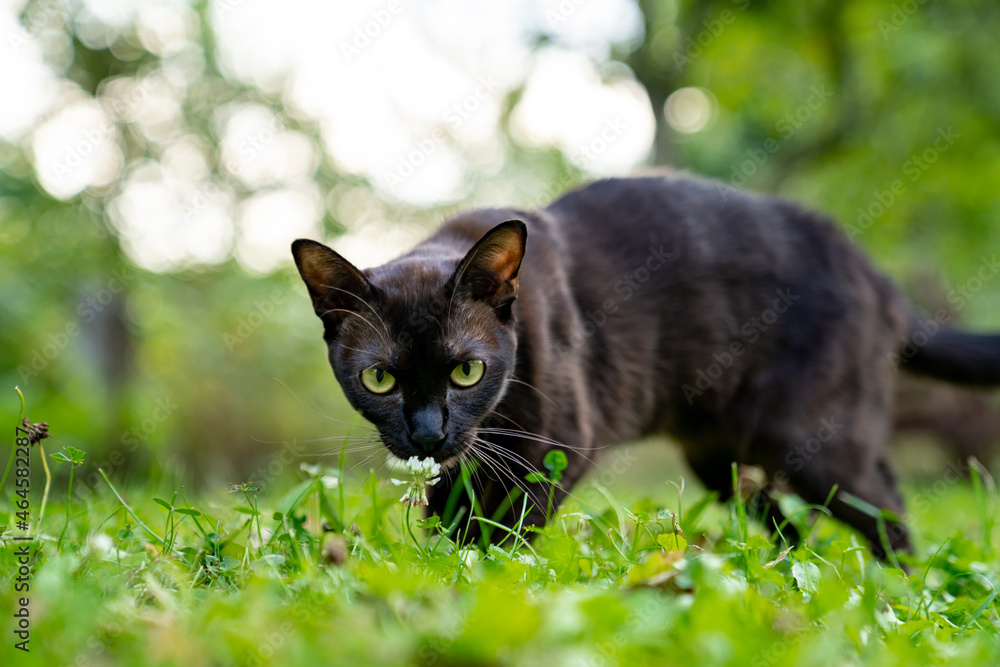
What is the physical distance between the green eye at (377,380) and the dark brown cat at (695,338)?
0.13 meters

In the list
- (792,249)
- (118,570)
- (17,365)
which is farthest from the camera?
(17,365)

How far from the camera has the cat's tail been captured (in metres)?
2.75

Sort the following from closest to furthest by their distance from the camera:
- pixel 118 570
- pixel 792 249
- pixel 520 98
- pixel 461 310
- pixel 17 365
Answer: pixel 118 570
pixel 461 310
pixel 792 249
pixel 17 365
pixel 520 98

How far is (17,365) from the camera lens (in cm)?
564

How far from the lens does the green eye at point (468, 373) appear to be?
1923 mm

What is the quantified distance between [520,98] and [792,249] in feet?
14.2

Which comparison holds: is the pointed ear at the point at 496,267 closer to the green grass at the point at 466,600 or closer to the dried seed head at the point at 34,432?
the green grass at the point at 466,600

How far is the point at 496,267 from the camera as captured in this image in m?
2.00

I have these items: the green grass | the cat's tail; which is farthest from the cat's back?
the green grass

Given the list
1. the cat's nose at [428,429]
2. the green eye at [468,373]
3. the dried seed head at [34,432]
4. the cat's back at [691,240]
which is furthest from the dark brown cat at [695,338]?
the dried seed head at [34,432]

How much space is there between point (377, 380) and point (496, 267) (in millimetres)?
469

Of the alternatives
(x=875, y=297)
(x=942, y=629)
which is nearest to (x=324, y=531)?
(x=942, y=629)

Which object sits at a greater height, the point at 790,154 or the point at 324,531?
the point at 790,154

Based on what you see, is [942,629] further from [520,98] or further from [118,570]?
[520,98]
